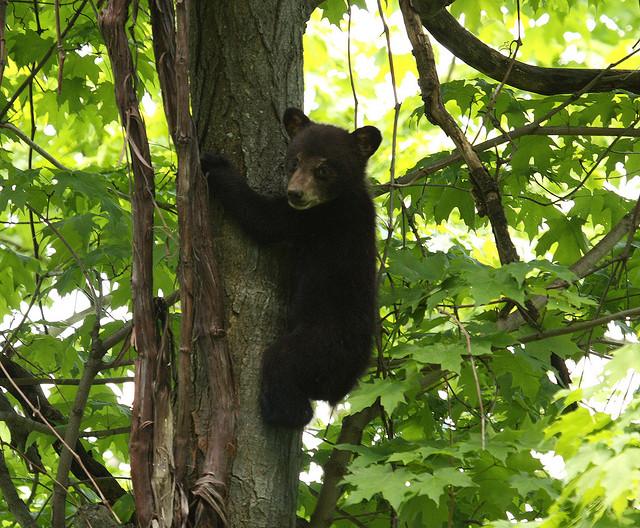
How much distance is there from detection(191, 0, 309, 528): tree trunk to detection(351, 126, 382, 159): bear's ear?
77cm

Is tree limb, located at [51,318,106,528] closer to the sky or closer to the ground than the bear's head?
closer to the ground

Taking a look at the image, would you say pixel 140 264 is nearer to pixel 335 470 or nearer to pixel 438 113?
pixel 335 470

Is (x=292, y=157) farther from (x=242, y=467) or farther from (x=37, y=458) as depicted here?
(x=37, y=458)

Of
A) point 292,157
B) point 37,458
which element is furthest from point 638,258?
point 37,458

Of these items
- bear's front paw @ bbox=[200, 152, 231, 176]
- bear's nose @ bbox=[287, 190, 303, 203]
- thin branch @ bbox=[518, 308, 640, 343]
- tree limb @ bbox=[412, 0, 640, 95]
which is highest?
tree limb @ bbox=[412, 0, 640, 95]

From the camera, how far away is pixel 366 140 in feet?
14.9

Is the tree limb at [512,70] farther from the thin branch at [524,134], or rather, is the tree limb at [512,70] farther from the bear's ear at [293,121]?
the bear's ear at [293,121]

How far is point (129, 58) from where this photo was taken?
10.6 feet

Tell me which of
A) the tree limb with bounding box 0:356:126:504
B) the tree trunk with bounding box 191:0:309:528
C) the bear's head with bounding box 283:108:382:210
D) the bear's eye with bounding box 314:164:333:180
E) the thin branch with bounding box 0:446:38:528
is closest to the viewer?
the tree trunk with bounding box 191:0:309:528

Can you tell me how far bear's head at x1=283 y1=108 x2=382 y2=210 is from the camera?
12.4 feet

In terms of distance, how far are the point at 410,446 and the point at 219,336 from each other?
2.62 ft

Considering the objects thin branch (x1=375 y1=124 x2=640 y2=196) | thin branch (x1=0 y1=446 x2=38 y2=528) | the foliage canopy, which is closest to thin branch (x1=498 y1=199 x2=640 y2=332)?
the foliage canopy

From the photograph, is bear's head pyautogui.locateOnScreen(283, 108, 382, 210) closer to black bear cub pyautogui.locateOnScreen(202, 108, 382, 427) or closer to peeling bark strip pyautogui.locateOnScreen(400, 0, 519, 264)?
black bear cub pyautogui.locateOnScreen(202, 108, 382, 427)

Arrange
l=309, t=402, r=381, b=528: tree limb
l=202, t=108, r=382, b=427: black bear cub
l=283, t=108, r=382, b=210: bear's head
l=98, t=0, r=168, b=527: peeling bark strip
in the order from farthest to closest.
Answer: l=283, t=108, r=382, b=210: bear's head < l=309, t=402, r=381, b=528: tree limb < l=202, t=108, r=382, b=427: black bear cub < l=98, t=0, r=168, b=527: peeling bark strip
